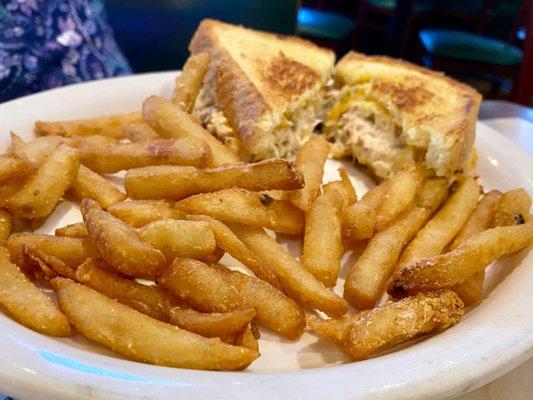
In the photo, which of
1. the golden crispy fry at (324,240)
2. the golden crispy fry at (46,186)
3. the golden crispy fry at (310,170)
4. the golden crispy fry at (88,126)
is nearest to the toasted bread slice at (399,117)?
the golden crispy fry at (310,170)

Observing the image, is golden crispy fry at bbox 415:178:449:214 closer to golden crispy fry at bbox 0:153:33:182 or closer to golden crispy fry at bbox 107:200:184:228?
golden crispy fry at bbox 107:200:184:228

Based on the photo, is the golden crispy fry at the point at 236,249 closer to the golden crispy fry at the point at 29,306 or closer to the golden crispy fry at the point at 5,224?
the golden crispy fry at the point at 29,306

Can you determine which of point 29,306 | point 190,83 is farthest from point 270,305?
point 190,83

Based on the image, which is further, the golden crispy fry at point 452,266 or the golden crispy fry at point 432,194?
the golden crispy fry at point 432,194

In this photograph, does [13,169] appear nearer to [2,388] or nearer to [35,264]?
[35,264]

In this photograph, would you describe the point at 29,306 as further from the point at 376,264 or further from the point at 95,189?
the point at 376,264

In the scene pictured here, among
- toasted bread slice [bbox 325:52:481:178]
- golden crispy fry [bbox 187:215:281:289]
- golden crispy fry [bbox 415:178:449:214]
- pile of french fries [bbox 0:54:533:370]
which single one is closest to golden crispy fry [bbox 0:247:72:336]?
pile of french fries [bbox 0:54:533:370]
